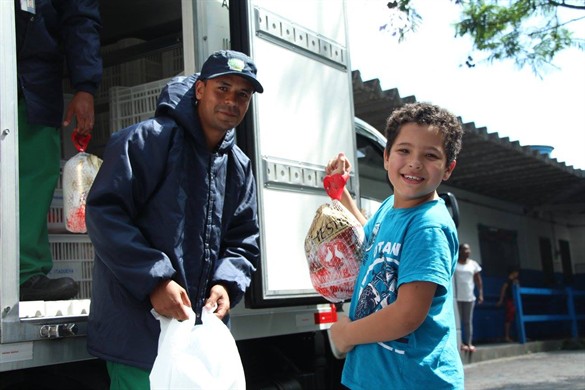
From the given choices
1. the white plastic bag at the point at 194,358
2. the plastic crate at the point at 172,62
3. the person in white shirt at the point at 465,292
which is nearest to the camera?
the white plastic bag at the point at 194,358

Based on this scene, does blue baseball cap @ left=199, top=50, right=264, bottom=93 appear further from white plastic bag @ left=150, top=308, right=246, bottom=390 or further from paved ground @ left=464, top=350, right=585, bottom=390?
paved ground @ left=464, top=350, right=585, bottom=390

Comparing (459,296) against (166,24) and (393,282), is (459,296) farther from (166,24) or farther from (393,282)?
(393,282)

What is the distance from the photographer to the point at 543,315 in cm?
1438

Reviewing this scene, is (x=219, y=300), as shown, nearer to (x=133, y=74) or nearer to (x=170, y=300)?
(x=170, y=300)

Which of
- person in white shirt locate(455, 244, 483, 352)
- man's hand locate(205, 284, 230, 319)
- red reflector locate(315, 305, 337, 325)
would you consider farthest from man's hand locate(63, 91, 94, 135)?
person in white shirt locate(455, 244, 483, 352)

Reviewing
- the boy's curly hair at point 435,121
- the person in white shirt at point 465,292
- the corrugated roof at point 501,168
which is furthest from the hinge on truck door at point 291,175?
the person in white shirt at point 465,292

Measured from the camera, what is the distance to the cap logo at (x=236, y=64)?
2694 millimetres

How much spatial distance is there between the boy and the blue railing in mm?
11366

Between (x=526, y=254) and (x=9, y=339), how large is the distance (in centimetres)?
1637

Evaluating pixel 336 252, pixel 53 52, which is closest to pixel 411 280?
pixel 336 252

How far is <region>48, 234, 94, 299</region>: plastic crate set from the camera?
387 cm

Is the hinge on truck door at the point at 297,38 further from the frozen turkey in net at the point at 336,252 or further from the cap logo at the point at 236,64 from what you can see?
the frozen turkey in net at the point at 336,252

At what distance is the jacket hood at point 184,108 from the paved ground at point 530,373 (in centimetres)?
657

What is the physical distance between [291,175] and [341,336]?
1634 millimetres
